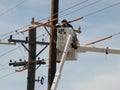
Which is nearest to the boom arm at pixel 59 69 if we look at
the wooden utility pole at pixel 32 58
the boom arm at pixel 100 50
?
the boom arm at pixel 100 50

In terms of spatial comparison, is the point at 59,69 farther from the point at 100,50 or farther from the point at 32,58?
the point at 32,58

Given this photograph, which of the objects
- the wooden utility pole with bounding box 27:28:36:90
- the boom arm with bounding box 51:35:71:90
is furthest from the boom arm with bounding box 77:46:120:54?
the wooden utility pole with bounding box 27:28:36:90

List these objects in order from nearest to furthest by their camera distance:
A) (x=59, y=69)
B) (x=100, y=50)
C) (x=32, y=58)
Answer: (x=59, y=69), (x=100, y=50), (x=32, y=58)

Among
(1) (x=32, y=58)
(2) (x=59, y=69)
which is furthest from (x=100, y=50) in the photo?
(1) (x=32, y=58)

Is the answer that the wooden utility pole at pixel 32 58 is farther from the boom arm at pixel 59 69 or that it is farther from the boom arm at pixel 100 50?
the boom arm at pixel 59 69

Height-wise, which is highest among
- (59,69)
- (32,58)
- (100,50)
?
(100,50)

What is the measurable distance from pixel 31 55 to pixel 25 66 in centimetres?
133

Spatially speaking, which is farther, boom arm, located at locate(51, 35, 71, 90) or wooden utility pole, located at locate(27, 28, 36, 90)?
wooden utility pole, located at locate(27, 28, 36, 90)

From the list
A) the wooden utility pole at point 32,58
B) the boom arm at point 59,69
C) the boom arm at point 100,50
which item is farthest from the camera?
the wooden utility pole at point 32,58

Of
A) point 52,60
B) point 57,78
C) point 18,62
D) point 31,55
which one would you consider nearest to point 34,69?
point 31,55

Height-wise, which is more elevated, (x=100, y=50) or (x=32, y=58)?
(x=100, y=50)

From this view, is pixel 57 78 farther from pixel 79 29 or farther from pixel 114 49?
pixel 79 29

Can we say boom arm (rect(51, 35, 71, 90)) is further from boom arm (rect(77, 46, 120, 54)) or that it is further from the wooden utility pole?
the wooden utility pole

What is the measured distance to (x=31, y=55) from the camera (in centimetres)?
2994
